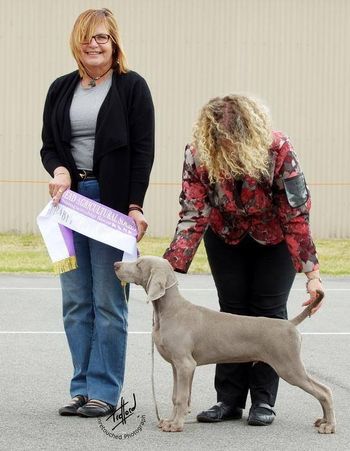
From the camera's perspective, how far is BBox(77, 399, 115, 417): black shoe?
6.76 m

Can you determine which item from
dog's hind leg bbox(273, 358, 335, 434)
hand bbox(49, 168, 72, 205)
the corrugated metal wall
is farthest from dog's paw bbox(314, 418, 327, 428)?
the corrugated metal wall

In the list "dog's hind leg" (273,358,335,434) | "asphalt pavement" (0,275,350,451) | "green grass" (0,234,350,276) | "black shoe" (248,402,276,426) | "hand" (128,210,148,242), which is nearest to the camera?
"asphalt pavement" (0,275,350,451)

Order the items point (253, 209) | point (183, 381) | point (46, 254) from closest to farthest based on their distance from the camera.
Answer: point (183, 381), point (253, 209), point (46, 254)

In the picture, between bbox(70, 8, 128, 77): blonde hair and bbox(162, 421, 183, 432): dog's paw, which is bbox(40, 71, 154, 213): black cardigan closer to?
bbox(70, 8, 128, 77): blonde hair

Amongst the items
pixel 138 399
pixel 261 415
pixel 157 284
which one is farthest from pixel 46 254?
pixel 157 284

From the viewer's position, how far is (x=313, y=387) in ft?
20.9

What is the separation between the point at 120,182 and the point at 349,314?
6.51 meters

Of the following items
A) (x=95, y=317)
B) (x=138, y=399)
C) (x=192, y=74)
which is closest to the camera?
(x=95, y=317)

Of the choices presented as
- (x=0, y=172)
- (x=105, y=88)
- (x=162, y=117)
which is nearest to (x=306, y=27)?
(x=162, y=117)

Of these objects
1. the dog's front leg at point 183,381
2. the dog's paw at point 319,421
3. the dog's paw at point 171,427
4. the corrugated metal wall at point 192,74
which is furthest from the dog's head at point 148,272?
the corrugated metal wall at point 192,74

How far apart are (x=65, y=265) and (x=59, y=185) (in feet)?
1.51

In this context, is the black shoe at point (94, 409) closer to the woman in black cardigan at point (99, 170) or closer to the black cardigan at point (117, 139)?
the woman in black cardigan at point (99, 170)

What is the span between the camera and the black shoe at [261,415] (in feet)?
21.9

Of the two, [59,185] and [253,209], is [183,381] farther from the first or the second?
[59,185]
